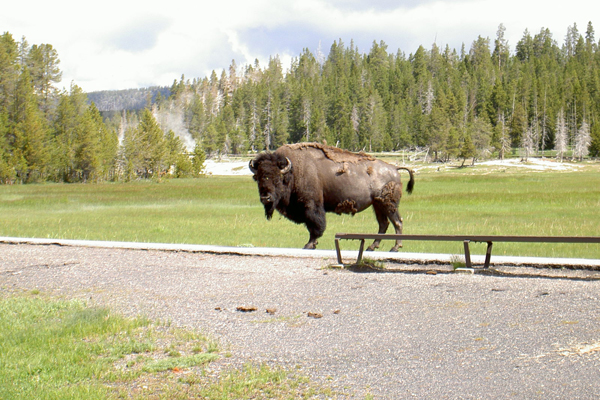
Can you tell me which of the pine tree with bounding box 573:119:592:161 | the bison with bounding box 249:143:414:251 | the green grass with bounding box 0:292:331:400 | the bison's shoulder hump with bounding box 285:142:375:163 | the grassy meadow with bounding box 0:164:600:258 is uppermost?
the pine tree with bounding box 573:119:592:161

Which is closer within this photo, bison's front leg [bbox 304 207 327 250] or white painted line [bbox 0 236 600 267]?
white painted line [bbox 0 236 600 267]

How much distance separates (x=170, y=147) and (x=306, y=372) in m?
89.7

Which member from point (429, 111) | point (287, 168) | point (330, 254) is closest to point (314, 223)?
point (287, 168)

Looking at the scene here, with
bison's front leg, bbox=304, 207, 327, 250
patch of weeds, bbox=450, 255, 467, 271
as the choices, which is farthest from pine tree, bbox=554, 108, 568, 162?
patch of weeds, bbox=450, 255, 467, 271

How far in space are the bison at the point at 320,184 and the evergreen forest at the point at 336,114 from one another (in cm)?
6066

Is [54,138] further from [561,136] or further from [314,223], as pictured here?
[561,136]

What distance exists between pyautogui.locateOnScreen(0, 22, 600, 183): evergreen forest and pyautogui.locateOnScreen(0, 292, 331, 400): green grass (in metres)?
65.4

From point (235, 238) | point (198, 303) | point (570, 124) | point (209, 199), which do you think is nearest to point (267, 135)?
point (570, 124)

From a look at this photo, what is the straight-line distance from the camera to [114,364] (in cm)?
536

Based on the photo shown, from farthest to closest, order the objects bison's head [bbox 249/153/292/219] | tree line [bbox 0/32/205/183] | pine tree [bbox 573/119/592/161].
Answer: pine tree [bbox 573/119/592/161], tree line [bbox 0/32/205/183], bison's head [bbox 249/153/292/219]

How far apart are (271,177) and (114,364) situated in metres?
7.31

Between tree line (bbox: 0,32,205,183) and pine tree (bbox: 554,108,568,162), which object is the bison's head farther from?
pine tree (bbox: 554,108,568,162)

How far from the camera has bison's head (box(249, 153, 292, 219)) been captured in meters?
12.2

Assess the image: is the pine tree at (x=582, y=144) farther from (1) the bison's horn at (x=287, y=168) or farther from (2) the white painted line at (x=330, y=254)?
(2) the white painted line at (x=330, y=254)
